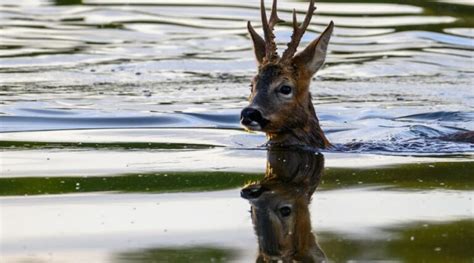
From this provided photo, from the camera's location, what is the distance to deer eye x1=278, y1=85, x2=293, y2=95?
1123 cm

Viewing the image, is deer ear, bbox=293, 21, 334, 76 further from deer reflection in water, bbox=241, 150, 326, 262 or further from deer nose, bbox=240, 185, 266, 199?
deer nose, bbox=240, 185, 266, 199

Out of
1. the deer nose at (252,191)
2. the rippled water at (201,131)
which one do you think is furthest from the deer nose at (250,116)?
the deer nose at (252,191)

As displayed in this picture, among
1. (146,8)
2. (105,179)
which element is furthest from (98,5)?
(105,179)

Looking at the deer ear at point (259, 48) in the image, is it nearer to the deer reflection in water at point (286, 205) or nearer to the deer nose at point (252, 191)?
the deer reflection in water at point (286, 205)

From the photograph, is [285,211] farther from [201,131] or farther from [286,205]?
[201,131]

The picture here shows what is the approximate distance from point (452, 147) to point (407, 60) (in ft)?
17.7

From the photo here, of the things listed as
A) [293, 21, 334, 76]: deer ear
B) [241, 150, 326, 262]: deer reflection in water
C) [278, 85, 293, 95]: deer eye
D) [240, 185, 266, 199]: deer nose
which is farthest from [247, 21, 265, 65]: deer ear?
[240, 185, 266, 199]: deer nose

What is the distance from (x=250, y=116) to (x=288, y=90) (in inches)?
24.2

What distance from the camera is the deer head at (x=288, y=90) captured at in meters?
11.1

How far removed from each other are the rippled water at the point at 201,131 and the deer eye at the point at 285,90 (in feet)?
1.64

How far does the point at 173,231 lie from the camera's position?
25.3 feet

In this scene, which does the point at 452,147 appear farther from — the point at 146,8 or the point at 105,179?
the point at 146,8

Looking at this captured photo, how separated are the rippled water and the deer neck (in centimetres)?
19

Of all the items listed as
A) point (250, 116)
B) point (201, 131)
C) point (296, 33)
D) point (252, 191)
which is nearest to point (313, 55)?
point (296, 33)
